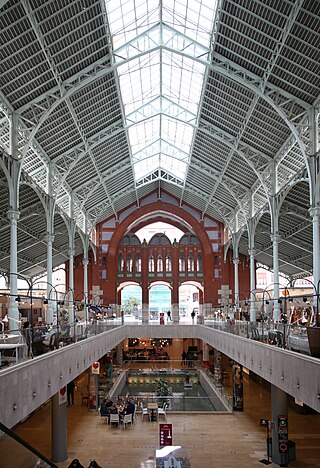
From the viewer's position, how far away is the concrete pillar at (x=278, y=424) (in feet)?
75.1

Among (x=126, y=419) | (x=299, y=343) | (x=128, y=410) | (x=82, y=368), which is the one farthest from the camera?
(x=128, y=410)

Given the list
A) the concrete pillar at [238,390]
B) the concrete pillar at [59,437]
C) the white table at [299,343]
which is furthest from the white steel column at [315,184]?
the concrete pillar at [59,437]

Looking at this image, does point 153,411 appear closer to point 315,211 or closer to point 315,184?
point 315,211

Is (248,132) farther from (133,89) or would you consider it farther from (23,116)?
(23,116)

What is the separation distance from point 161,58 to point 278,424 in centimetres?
2390

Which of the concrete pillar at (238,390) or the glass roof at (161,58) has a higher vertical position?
the glass roof at (161,58)

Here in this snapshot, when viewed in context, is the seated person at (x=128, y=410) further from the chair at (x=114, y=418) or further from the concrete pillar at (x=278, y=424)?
the concrete pillar at (x=278, y=424)

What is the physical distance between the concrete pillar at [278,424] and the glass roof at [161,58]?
60.8 feet

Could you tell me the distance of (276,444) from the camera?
23.1 m

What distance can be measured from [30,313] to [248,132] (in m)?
24.6

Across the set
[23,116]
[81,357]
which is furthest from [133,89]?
[81,357]

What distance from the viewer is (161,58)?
114ft

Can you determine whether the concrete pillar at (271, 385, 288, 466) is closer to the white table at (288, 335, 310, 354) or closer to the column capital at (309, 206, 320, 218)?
the white table at (288, 335, 310, 354)

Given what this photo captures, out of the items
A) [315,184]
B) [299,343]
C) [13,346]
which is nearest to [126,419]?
[315,184]
